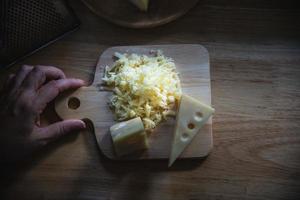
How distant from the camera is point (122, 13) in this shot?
1.66 m

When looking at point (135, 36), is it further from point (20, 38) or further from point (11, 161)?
point (11, 161)

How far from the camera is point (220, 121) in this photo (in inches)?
60.0

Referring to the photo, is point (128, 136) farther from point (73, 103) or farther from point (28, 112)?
point (28, 112)

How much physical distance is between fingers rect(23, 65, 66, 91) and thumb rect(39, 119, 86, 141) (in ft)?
0.56

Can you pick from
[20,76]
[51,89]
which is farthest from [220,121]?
[20,76]

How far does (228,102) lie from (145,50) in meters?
0.41

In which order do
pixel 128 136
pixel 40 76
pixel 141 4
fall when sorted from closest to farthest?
pixel 128 136 → pixel 40 76 → pixel 141 4

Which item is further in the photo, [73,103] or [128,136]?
[73,103]

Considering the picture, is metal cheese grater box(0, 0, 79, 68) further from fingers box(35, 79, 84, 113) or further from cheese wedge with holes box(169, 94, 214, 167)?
cheese wedge with holes box(169, 94, 214, 167)

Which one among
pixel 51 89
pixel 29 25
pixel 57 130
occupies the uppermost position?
pixel 29 25

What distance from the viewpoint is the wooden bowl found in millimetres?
1638

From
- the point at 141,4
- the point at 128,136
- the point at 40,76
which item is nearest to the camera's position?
the point at 128,136

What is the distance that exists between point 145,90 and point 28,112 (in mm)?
459

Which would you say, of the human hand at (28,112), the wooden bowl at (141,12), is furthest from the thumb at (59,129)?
the wooden bowl at (141,12)
